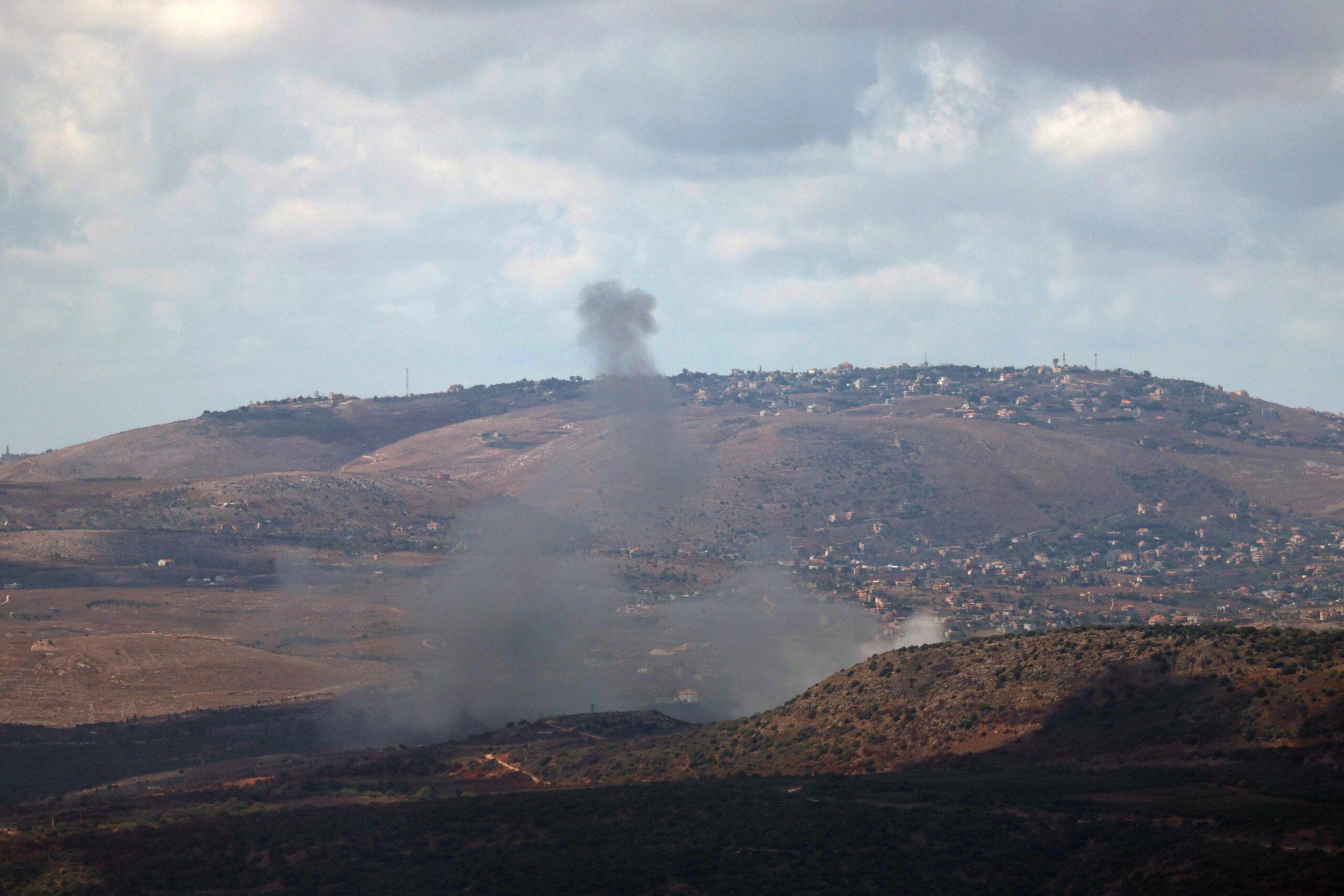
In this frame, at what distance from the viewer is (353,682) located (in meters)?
106

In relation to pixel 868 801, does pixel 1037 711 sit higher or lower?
higher

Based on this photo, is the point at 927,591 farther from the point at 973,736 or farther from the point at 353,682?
the point at 973,736

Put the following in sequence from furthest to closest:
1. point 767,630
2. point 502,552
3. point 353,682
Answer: point 502,552 → point 767,630 → point 353,682

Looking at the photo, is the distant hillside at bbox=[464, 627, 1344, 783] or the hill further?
the distant hillside at bbox=[464, 627, 1344, 783]

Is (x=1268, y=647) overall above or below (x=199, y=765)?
above

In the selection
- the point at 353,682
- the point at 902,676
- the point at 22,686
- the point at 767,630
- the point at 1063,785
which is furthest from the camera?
the point at 767,630

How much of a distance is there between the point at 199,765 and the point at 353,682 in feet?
89.6

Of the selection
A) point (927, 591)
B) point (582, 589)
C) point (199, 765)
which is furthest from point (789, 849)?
point (927, 591)

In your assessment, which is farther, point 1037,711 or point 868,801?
point 1037,711

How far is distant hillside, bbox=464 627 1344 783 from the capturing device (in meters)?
54.6

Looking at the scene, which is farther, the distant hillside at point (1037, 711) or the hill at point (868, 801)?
the distant hillside at point (1037, 711)

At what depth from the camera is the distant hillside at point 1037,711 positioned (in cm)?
5462

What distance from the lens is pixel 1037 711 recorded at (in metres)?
61.7

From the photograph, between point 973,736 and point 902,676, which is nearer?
point 973,736
